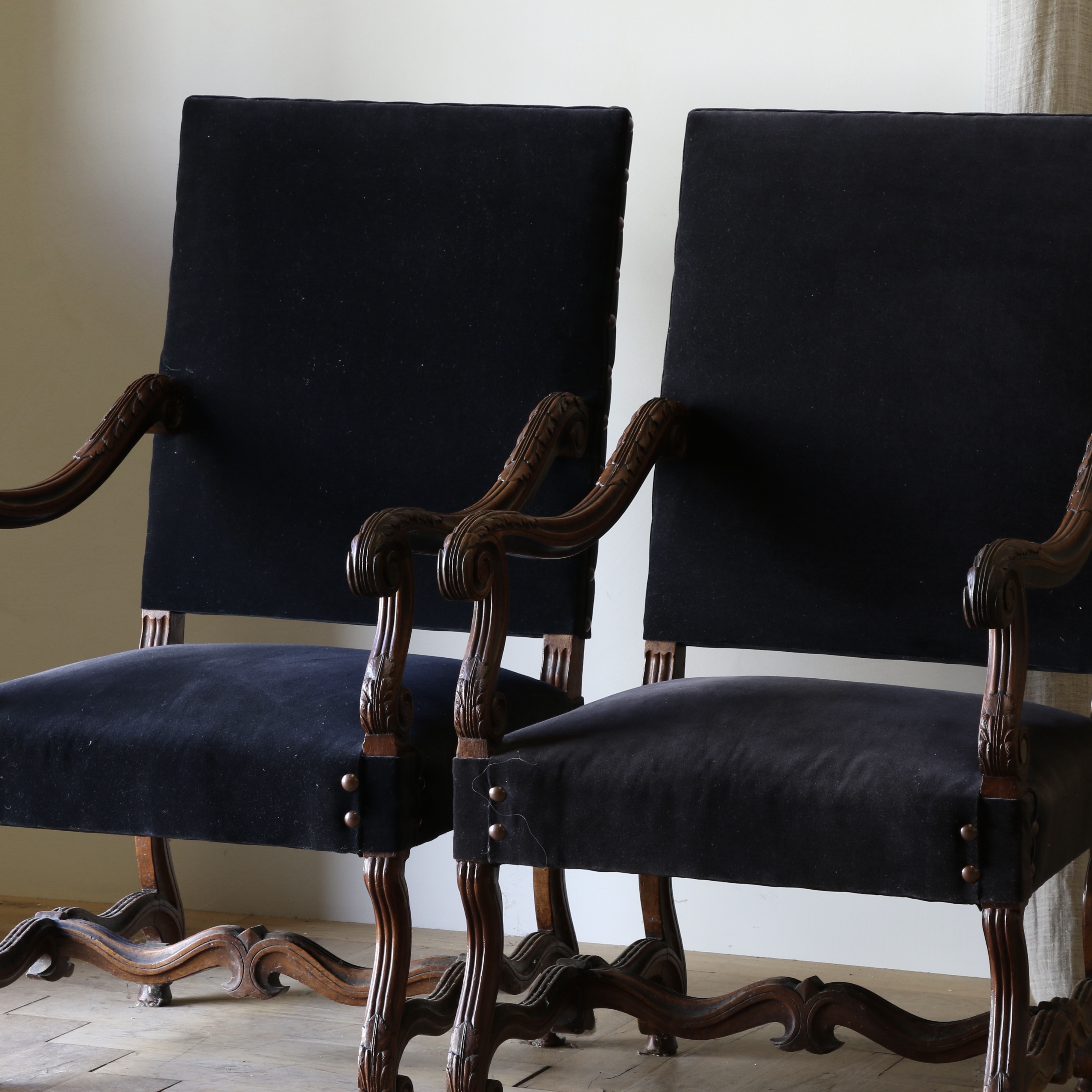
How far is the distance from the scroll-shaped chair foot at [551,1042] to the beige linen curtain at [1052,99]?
0.63 metres

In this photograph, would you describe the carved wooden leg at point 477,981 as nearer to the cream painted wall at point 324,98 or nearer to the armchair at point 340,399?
the armchair at point 340,399

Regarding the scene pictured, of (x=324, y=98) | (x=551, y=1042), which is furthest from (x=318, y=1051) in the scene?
(x=324, y=98)

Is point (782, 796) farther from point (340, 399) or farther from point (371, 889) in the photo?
point (340, 399)

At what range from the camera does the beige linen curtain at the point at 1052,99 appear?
205cm

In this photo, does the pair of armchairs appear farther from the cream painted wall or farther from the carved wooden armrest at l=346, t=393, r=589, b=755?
the cream painted wall

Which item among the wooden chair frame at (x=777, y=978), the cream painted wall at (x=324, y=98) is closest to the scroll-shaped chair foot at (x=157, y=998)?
the cream painted wall at (x=324, y=98)

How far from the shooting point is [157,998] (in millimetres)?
2111

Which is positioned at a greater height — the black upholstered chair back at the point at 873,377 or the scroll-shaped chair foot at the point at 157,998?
the black upholstered chair back at the point at 873,377

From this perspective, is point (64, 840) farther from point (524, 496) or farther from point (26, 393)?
point (524, 496)

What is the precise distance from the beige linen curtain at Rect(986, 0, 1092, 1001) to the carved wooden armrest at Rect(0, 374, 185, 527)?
1.17 m

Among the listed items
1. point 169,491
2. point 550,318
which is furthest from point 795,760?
point 169,491

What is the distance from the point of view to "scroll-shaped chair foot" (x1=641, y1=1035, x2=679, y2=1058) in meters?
1.95

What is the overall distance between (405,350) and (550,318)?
19 centimetres

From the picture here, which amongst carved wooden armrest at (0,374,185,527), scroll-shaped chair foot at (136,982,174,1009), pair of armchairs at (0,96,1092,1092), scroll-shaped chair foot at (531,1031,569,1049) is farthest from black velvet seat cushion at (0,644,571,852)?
scroll-shaped chair foot at (136,982,174,1009)
